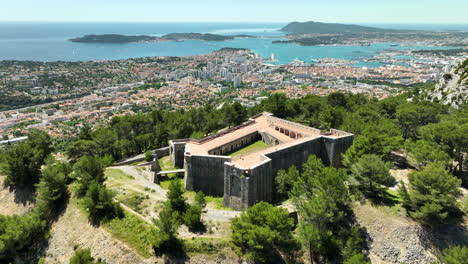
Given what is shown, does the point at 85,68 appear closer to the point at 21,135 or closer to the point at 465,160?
the point at 21,135

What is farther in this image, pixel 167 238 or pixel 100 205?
pixel 100 205

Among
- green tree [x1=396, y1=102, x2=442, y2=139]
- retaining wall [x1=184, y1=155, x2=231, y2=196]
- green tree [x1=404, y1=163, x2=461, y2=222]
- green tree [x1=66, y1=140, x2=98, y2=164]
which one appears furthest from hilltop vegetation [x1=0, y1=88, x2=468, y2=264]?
green tree [x1=66, y1=140, x2=98, y2=164]

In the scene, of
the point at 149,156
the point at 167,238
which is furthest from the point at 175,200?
the point at 149,156

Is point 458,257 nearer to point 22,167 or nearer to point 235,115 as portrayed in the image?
point 235,115

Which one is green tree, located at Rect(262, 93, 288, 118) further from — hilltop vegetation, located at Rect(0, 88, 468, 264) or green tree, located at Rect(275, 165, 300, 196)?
green tree, located at Rect(275, 165, 300, 196)

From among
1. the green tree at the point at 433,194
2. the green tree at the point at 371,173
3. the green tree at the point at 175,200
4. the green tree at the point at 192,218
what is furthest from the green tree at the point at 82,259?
the green tree at the point at 433,194

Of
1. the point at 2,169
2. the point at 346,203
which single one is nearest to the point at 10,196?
the point at 2,169
